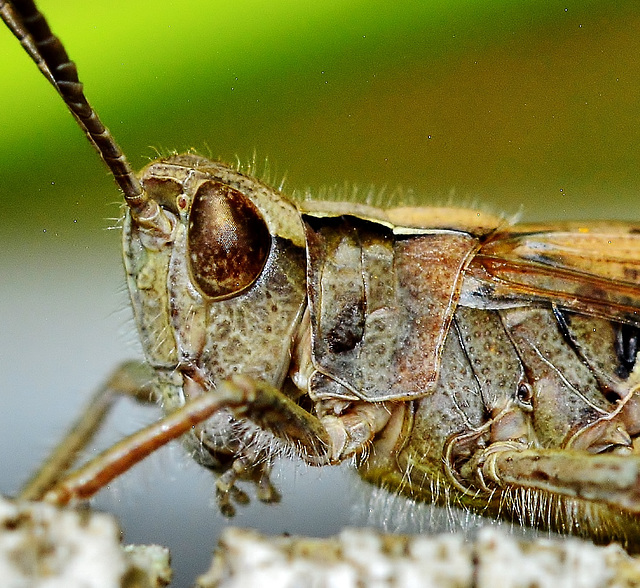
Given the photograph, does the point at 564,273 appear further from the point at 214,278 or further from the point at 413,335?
the point at 214,278

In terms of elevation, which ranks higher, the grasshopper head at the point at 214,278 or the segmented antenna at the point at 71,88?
the segmented antenna at the point at 71,88

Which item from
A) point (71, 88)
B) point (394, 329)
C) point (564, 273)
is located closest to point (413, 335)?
point (394, 329)

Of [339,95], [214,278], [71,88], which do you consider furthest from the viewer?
[339,95]

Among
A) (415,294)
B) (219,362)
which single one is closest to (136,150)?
(219,362)

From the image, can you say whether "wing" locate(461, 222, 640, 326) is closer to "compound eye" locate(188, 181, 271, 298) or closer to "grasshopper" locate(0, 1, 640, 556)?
"grasshopper" locate(0, 1, 640, 556)

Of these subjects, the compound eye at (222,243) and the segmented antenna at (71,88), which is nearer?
the segmented antenna at (71,88)

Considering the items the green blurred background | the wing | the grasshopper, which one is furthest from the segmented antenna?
the wing

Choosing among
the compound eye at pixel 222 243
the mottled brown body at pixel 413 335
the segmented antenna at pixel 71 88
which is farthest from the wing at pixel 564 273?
the segmented antenna at pixel 71 88

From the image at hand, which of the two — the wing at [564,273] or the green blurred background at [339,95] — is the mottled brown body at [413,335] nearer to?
the wing at [564,273]
